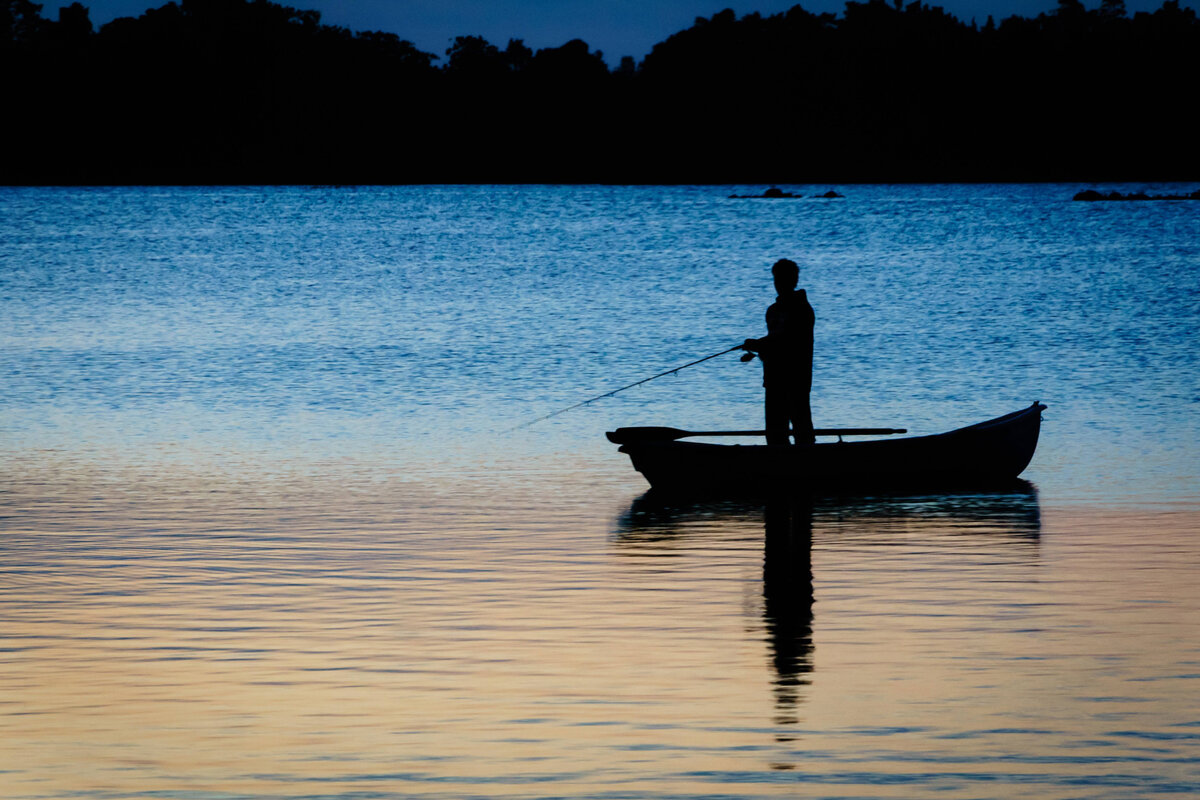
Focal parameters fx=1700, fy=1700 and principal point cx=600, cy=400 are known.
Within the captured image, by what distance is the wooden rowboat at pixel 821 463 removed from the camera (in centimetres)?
1465

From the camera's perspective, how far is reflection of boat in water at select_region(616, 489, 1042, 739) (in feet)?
36.2

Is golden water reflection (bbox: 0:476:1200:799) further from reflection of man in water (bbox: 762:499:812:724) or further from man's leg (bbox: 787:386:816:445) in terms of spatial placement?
man's leg (bbox: 787:386:816:445)

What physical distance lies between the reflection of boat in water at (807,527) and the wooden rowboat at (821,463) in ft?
0.73

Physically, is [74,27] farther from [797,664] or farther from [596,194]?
[797,664]

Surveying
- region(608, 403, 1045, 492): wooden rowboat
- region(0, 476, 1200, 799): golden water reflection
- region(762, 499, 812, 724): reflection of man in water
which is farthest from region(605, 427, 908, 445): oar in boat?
region(0, 476, 1200, 799): golden water reflection

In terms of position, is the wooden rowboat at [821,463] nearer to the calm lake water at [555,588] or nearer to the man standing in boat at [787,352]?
the man standing in boat at [787,352]

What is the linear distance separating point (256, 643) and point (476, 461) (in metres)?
7.94

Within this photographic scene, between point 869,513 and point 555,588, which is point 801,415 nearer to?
point 869,513

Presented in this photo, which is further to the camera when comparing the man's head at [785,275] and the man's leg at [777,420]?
the man's leg at [777,420]

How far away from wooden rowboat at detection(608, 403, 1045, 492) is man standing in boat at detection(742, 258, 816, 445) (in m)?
0.27

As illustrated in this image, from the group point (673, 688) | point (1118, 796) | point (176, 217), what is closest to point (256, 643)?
point (673, 688)

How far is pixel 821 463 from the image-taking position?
1471 centimetres

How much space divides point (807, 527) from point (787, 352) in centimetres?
172

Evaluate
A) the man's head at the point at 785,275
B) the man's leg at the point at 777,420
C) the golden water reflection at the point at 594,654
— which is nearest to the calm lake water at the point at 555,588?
the golden water reflection at the point at 594,654
